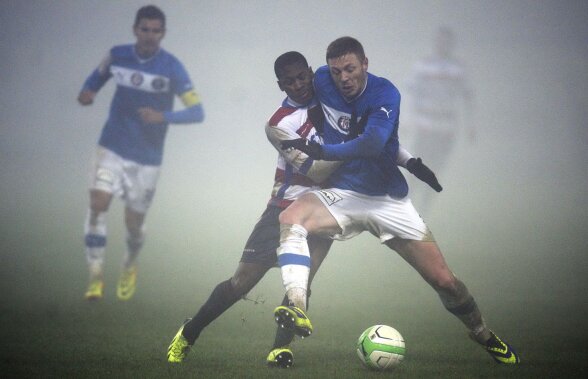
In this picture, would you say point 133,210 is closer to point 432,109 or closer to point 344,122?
point 344,122

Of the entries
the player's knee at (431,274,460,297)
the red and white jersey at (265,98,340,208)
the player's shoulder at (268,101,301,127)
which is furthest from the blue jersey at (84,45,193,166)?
the player's knee at (431,274,460,297)

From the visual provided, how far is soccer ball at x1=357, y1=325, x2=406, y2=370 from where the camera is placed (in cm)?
470

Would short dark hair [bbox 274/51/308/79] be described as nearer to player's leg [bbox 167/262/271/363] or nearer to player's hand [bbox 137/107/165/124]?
player's leg [bbox 167/262/271/363]

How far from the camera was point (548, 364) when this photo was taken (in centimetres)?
507

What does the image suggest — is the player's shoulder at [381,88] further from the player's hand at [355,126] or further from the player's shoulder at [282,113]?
the player's shoulder at [282,113]

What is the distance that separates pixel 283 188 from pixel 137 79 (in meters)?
3.88

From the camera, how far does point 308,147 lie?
460 centimetres

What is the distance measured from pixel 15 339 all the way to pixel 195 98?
11.4 feet

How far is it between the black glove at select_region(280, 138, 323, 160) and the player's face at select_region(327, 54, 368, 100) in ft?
1.30

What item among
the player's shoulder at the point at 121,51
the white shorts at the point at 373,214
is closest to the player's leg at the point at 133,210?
the player's shoulder at the point at 121,51

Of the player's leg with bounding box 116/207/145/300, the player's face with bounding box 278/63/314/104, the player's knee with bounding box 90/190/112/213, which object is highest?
the player's face with bounding box 278/63/314/104

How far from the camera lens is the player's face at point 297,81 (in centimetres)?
483

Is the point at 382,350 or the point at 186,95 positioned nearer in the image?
the point at 382,350

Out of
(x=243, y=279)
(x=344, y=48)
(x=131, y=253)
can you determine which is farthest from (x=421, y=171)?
(x=131, y=253)
